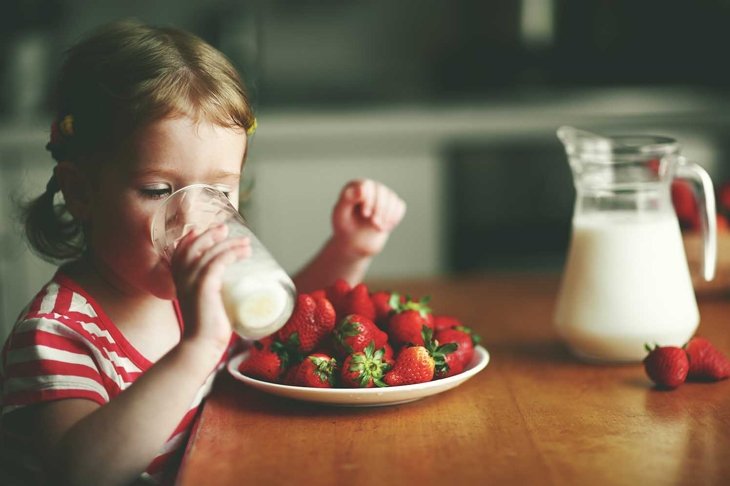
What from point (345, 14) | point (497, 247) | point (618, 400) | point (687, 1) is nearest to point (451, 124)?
point (497, 247)

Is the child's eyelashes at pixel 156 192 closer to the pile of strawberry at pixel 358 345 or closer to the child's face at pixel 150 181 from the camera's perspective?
the child's face at pixel 150 181

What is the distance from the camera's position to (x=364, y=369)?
87cm

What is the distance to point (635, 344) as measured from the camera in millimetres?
1043

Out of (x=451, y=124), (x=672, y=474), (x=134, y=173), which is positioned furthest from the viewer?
(x=451, y=124)

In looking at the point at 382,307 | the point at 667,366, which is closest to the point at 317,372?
the point at 382,307

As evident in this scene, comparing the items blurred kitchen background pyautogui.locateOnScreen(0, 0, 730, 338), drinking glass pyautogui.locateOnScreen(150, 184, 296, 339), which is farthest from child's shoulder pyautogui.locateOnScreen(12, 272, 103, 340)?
blurred kitchen background pyautogui.locateOnScreen(0, 0, 730, 338)

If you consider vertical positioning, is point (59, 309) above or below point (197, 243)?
below

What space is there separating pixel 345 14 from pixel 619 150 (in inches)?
113

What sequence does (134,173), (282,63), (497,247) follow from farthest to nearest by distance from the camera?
(282,63) → (497,247) → (134,173)

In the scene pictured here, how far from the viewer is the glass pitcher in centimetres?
105

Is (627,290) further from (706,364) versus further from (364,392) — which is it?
(364,392)

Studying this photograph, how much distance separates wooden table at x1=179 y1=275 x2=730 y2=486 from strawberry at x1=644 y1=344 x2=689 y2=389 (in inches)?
0.5

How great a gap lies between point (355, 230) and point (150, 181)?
0.44 meters

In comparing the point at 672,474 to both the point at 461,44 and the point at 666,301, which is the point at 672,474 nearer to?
the point at 666,301
